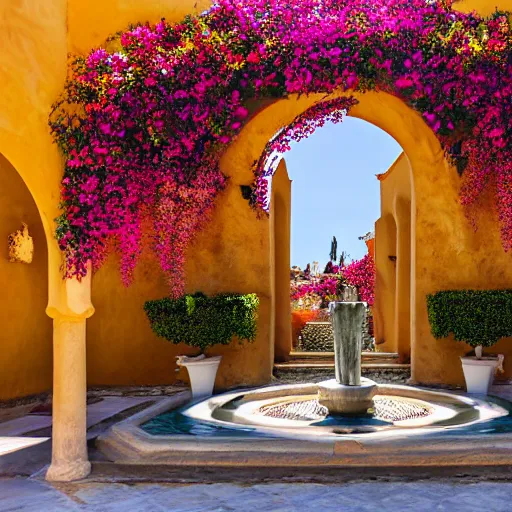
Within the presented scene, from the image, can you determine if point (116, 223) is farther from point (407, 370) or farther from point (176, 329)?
point (407, 370)

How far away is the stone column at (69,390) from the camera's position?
492cm

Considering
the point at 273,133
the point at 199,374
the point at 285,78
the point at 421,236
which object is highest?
the point at 285,78

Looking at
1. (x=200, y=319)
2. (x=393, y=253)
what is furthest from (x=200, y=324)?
(x=393, y=253)

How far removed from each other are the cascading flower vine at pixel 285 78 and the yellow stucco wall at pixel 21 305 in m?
1.45

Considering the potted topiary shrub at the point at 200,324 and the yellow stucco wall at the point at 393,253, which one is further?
the yellow stucco wall at the point at 393,253

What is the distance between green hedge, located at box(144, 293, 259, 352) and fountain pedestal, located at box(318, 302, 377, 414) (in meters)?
1.75

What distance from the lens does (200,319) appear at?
8016 millimetres

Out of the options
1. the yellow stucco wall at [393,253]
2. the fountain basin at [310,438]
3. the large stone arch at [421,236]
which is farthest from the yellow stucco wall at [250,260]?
the yellow stucco wall at [393,253]

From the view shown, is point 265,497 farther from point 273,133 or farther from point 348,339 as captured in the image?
point 273,133

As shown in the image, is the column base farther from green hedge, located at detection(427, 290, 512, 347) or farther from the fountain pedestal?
green hedge, located at detection(427, 290, 512, 347)

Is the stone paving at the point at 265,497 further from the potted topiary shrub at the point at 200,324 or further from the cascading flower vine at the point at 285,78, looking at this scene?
the potted topiary shrub at the point at 200,324

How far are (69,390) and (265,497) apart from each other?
69.6 inches

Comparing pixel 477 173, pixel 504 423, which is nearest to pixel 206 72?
pixel 477 173

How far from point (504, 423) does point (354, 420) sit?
1.39 metres
